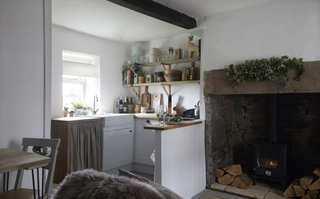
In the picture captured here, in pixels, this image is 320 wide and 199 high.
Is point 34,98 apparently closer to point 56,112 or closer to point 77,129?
point 77,129

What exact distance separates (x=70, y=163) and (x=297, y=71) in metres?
3.00

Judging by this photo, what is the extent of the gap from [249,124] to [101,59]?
2.72 m

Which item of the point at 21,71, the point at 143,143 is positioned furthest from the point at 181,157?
the point at 21,71

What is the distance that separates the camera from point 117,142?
13.5 feet

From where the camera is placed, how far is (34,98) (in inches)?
103

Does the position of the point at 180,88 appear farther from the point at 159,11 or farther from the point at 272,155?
the point at 272,155

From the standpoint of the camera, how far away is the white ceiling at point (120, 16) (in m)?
3.02

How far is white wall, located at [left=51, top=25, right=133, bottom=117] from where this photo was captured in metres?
3.96

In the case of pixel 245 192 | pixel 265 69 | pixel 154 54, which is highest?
pixel 154 54

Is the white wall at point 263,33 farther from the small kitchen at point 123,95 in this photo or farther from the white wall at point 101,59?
the white wall at point 101,59

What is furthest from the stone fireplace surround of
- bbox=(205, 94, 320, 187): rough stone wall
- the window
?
the window

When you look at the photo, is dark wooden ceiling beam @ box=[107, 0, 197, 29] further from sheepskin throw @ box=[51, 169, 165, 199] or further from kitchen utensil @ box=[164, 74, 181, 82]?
sheepskin throw @ box=[51, 169, 165, 199]

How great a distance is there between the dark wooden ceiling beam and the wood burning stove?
4.84ft

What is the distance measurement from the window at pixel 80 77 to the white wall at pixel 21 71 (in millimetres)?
1590
